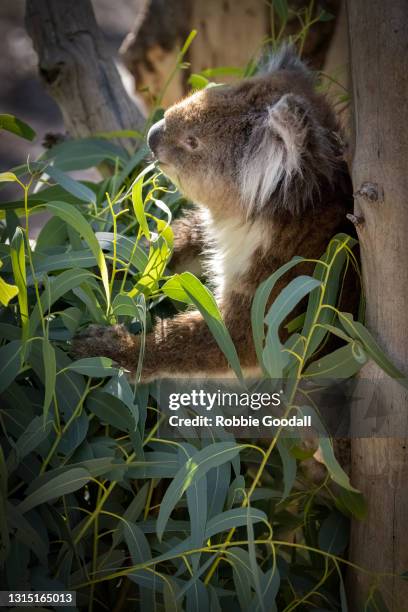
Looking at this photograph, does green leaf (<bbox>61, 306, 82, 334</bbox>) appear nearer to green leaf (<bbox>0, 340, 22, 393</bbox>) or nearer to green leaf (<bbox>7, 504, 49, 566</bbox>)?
green leaf (<bbox>0, 340, 22, 393</bbox>)

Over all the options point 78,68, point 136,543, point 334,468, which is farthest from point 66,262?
point 78,68

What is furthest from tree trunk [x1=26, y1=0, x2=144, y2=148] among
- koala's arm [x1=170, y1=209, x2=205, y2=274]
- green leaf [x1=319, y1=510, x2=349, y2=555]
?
green leaf [x1=319, y1=510, x2=349, y2=555]

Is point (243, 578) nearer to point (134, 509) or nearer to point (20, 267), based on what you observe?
point (134, 509)

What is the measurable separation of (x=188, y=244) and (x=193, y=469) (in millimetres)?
1062

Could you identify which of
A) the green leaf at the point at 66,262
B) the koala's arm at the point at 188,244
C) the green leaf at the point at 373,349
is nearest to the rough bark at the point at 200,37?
the koala's arm at the point at 188,244

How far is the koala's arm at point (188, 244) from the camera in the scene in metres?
2.48

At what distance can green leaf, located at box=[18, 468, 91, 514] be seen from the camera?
5.28ft

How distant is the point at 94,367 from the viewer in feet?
5.53

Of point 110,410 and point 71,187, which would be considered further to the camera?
point 71,187

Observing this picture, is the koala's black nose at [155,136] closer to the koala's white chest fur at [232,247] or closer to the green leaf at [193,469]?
the koala's white chest fur at [232,247]

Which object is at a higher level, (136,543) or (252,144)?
(252,144)

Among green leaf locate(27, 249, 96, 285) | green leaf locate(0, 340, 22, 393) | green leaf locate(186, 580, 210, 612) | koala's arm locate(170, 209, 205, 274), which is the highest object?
koala's arm locate(170, 209, 205, 274)

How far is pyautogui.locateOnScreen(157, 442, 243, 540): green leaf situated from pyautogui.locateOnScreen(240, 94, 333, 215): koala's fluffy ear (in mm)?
687

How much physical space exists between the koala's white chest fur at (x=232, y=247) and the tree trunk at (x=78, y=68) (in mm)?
1105
